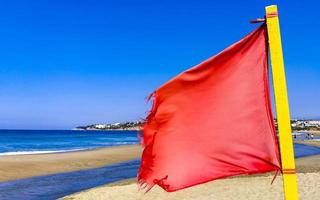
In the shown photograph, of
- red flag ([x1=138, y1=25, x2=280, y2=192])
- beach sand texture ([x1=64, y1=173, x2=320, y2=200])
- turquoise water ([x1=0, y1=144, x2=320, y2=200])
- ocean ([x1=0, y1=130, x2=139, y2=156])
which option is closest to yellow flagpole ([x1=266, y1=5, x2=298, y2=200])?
red flag ([x1=138, y1=25, x2=280, y2=192])

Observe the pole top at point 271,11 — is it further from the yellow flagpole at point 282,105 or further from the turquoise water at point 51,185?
the turquoise water at point 51,185

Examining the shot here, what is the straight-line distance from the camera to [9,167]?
99.0ft

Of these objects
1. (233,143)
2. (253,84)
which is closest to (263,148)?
(233,143)

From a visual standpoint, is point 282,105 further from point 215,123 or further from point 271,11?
point 271,11

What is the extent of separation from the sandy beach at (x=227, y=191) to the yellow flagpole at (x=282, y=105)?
9.65 meters

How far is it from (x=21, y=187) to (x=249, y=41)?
18762 millimetres

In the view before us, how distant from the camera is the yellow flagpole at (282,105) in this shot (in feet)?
11.5

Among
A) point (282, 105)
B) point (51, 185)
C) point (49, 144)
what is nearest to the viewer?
point (282, 105)

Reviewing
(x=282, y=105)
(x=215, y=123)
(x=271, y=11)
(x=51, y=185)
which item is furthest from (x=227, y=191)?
(x=271, y=11)

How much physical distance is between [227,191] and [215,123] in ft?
35.5

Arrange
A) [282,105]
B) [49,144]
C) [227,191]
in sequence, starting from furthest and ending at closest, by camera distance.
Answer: [49,144]
[227,191]
[282,105]

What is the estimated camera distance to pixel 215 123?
3.79 meters

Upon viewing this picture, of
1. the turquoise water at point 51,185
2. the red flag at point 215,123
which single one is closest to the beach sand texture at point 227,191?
the turquoise water at point 51,185

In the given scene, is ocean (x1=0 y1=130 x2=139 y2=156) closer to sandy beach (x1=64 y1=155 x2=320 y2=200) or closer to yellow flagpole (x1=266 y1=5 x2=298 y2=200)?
sandy beach (x1=64 y1=155 x2=320 y2=200)
